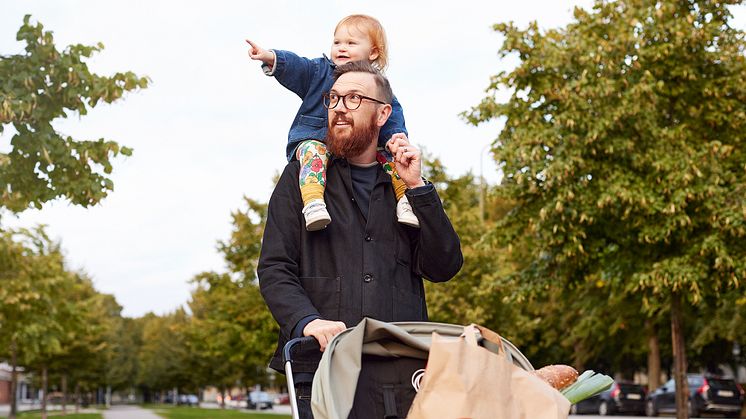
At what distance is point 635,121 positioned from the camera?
1673 centimetres

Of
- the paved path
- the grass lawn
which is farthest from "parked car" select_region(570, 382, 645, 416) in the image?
the paved path

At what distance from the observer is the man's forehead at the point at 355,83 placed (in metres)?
3.72

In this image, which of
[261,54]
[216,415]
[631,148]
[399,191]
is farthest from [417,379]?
[216,415]

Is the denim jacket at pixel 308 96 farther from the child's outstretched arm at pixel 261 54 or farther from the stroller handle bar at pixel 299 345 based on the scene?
the stroller handle bar at pixel 299 345

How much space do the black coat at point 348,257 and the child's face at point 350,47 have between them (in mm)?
537

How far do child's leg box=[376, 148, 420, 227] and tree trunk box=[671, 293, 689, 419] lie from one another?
15.2 m

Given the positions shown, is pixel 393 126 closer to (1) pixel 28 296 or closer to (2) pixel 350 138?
(2) pixel 350 138

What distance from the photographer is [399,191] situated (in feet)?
12.6

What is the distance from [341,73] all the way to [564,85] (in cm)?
1433

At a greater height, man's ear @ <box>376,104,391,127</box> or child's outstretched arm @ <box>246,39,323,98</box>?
child's outstretched arm @ <box>246,39,323,98</box>

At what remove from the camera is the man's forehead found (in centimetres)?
372

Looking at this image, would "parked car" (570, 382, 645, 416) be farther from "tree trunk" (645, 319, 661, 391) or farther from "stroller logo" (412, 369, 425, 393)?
"stroller logo" (412, 369, 425, 393)

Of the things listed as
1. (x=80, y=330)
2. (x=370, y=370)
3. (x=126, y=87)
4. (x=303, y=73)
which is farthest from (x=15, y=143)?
(x=80, y=330)

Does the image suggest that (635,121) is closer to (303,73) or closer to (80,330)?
(303,73)
